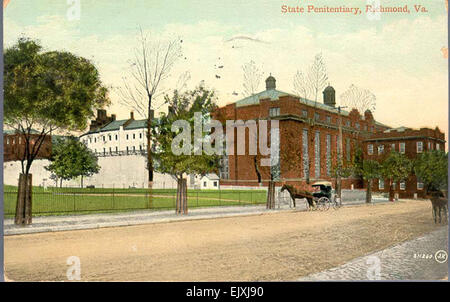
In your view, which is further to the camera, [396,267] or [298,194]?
[298,194]

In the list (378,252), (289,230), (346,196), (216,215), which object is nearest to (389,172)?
(346,196)

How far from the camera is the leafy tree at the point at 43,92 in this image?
14570mm

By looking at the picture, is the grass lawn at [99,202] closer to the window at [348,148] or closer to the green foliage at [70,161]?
the window at [348,148]

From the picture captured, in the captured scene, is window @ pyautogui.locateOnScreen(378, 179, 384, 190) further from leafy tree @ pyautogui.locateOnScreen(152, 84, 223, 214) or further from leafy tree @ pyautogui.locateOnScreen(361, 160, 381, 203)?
leafy tree @ pyautogui.locateOnScreen(152, 84, 223, 214)

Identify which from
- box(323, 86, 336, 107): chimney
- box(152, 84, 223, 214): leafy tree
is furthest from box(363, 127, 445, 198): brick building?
box(152, 84, 223, 214): leafy tree

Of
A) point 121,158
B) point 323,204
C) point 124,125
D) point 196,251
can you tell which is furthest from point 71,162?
point 196,251

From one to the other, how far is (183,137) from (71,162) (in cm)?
4097

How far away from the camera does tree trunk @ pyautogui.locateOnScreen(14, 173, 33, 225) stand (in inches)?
643

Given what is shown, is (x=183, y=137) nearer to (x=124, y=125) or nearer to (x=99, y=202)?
(x=99, y=202)

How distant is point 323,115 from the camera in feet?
162

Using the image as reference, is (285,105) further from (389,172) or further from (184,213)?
(184,213)

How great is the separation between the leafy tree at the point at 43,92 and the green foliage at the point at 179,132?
5186mm

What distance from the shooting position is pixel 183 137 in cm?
2283

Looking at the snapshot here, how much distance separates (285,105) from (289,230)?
103ft
